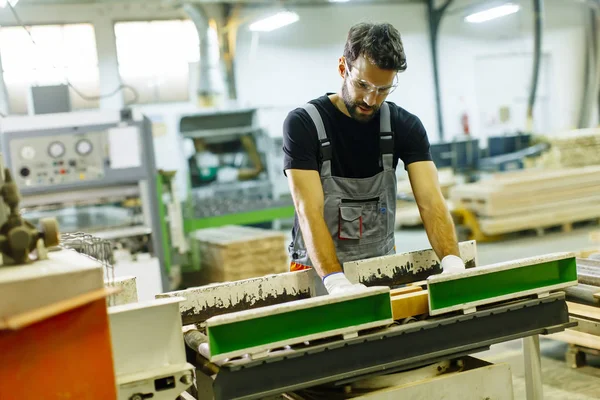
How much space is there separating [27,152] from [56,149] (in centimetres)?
22

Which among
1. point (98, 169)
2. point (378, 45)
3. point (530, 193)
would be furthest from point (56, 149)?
point (530, 193)

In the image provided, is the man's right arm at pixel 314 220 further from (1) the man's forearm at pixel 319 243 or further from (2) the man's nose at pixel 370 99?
(2) the man's nose at pixel 370 99

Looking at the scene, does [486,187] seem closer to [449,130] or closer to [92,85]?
[449,130]

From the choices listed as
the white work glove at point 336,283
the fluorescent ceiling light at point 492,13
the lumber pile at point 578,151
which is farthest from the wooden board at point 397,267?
the fluorescent ceiling light at point 492,13

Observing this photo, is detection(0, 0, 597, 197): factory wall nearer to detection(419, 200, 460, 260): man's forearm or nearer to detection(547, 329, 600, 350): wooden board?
detection(547, 329, 600, 350): wooden board

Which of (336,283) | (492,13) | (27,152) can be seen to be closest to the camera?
(336,283)

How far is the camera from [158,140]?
11117 millimetres

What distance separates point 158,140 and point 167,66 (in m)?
1.26

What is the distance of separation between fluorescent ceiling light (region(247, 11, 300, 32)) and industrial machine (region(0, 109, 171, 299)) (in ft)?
16.4

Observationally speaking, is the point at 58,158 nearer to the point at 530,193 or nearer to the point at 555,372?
the point at 555,372

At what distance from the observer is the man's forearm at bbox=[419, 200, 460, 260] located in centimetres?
258

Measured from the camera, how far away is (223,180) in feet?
26.2

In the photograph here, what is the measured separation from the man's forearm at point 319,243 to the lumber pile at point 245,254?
398 cm

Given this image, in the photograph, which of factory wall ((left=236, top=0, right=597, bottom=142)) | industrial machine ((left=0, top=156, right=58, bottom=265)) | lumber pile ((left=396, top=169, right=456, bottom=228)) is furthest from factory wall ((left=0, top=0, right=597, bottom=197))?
industrial machine ((left=0, top=156, right=58, bottom=265))
